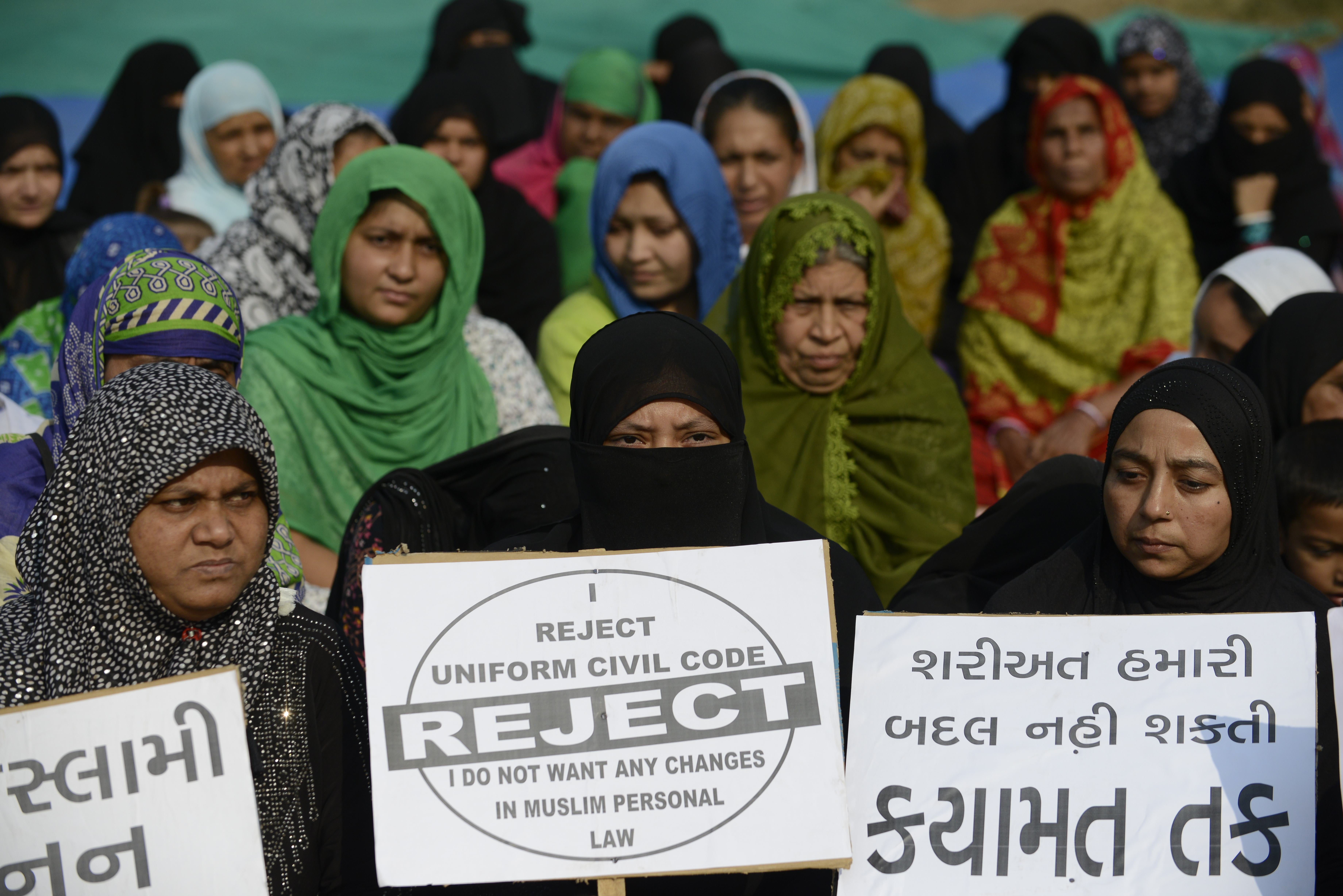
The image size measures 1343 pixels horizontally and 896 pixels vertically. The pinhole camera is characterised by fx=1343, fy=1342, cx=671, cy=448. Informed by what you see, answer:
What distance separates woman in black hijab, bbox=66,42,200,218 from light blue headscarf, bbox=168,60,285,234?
0.89 meters

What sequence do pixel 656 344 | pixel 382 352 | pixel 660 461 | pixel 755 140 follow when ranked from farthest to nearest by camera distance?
pixel 755 140 → pixel 382 352 → pixel 656 344 → pixel 660 461

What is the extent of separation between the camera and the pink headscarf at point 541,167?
7117mm

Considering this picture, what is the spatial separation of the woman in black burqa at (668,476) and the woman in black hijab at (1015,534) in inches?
21.1

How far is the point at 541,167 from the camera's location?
23.7ft

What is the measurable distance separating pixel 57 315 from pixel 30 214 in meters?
1.30

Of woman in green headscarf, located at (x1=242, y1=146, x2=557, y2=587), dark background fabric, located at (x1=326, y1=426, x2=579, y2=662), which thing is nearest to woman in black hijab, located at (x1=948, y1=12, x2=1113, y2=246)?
woman in green headscarf, located at (x1=242, y1=146, x2=557, y2=587)

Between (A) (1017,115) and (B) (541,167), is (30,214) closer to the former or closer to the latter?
(B) (541,167)

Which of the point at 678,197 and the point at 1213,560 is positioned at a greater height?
the point at 678,197

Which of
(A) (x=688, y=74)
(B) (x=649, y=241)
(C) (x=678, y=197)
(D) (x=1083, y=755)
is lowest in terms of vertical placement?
(D) (x=1083, y=755)

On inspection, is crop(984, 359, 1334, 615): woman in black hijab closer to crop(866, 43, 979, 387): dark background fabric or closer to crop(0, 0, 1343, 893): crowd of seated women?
crop(0, 0, 1343, 893): crowd of seated women

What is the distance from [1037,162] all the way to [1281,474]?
9.86ft

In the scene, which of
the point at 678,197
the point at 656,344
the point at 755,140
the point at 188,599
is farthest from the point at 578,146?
the point at 188,599

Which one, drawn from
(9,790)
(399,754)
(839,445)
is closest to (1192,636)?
(399,754)

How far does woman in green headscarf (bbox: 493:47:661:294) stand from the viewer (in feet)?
20.9
